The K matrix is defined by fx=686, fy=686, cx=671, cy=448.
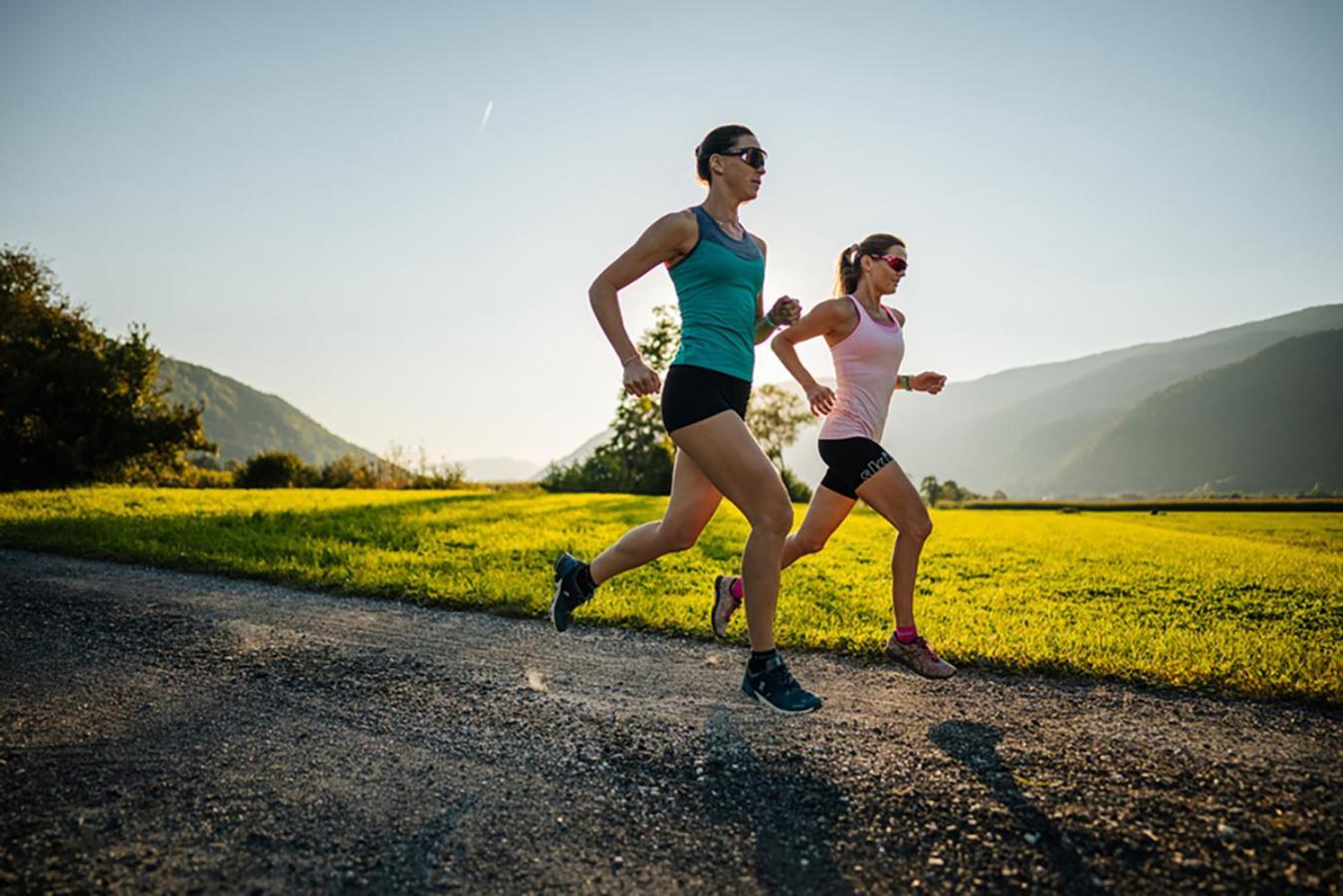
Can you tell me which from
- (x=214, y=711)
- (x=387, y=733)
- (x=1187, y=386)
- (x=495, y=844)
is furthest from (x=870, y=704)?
(x=1187, y=386)

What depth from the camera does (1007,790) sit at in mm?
2455

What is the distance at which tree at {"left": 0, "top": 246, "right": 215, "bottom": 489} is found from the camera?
56.8ft

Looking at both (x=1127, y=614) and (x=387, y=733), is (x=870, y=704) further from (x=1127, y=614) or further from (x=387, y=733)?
(x=1127, y=614)

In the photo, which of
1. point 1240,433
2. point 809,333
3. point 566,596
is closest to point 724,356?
point 809,333

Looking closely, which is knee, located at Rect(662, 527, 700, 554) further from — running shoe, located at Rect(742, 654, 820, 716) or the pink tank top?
the pink tank top

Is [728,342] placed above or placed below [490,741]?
above

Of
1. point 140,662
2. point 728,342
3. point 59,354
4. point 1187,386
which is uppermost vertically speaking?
point 1187,386

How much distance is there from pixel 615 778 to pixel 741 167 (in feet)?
9.58

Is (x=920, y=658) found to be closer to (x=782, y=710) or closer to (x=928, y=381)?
(x=782, y=710)

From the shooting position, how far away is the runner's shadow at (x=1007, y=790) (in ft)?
6.36

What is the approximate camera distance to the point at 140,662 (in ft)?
12.4

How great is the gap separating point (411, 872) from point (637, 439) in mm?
36019

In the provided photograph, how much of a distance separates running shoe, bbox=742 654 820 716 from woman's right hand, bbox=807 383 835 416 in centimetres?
→ 157

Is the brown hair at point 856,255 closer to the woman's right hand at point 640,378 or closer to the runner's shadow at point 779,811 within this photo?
the woman's right hand at point 640,378
